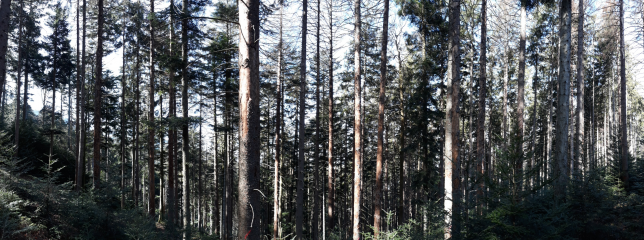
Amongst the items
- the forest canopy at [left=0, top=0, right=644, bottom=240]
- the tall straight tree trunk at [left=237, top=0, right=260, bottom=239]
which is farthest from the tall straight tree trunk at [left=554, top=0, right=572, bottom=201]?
the tall straight tree trunk at [left=237, top=0, right=260, bottom=239]

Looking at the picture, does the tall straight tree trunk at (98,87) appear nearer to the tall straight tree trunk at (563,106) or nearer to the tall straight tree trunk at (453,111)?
the tall straight tree trunk at (453,111)

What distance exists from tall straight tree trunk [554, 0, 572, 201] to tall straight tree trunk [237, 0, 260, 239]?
8923mm

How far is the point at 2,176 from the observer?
810 cm

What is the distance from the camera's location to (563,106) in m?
9.19

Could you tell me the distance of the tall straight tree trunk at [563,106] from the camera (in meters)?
8.84

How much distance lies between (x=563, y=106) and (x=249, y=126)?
32.6 feet

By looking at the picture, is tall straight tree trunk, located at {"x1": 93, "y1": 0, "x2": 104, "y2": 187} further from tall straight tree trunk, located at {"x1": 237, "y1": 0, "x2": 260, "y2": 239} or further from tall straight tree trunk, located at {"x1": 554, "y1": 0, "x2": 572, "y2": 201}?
tall straight tree trunk, located at {"x1": 554, "y1": 0, "x2": 572, "y2": 201}

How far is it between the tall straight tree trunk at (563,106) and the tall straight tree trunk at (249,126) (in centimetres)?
892

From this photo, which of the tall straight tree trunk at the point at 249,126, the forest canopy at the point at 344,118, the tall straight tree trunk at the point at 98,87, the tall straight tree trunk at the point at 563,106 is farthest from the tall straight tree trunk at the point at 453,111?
the tall straight tree trunk at the point at 98,87

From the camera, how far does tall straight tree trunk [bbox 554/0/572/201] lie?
8.84 metres

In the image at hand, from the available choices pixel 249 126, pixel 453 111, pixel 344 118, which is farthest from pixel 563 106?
pixel 344 118

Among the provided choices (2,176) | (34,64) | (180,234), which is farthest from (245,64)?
(34,64)

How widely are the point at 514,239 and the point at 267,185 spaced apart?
2089 centimetres

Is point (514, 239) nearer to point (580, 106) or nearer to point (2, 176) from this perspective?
point (2, 176)
